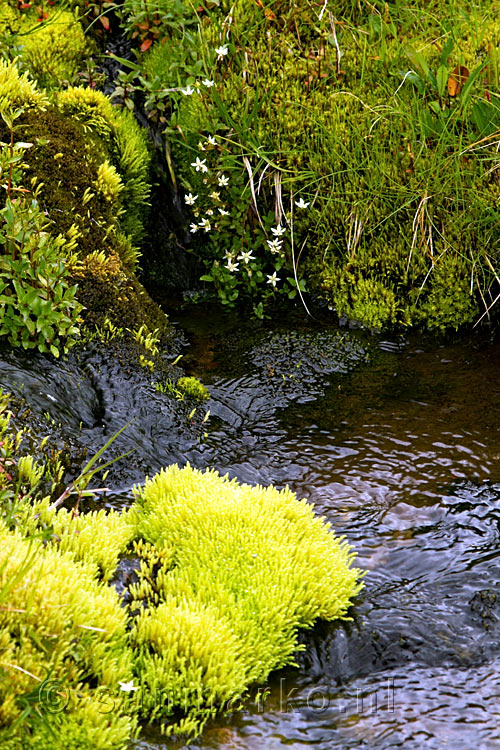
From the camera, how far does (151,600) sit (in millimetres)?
3631

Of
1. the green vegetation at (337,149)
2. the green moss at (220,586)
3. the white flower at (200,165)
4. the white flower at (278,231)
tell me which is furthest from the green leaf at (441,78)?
the green moss at (220,586)

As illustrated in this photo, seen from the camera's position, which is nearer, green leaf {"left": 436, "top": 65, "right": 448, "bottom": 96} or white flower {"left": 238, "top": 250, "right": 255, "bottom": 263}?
green leaf {"left": 436, "top": 65, "right": 448, "bottom": 96}

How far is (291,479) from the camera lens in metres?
5.12

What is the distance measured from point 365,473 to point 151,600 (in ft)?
6.97

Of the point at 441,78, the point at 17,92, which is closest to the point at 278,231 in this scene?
the point at 441,78

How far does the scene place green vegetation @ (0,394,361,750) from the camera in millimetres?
2891

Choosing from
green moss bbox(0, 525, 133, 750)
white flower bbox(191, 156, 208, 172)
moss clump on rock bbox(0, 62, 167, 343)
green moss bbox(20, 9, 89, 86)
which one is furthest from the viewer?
green moss bbox(20, 9, 89, 86)

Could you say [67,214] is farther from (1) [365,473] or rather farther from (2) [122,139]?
(1) [365,473]

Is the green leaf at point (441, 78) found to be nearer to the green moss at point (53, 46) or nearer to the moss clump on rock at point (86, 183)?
the moss clump on rock at point (86, 183)

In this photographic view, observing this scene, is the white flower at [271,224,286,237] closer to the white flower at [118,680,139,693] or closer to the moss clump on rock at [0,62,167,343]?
the moss clump on rock at [0,62,167,343]

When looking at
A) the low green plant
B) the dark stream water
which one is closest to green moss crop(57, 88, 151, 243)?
the dark stream water

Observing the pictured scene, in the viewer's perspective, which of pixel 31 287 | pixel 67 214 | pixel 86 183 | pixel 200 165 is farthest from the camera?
pixel 200 165

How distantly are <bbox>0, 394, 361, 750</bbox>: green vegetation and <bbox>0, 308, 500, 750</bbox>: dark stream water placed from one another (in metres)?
0.18

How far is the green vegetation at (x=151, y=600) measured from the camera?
9.48ft
